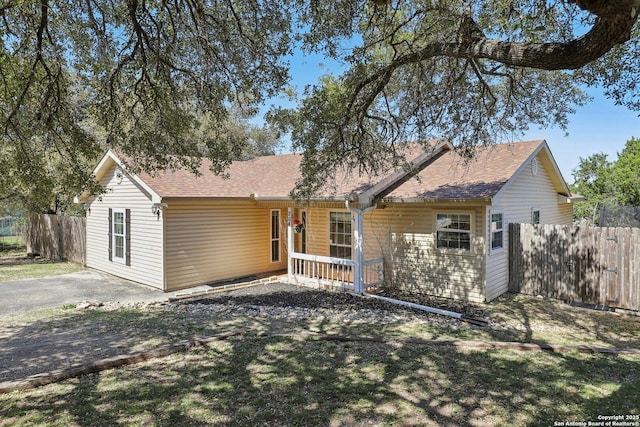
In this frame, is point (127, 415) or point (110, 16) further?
point (110, 16)

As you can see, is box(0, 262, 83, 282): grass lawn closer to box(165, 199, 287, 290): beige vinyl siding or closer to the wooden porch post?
box(165, 199, 287, 290): beige vinyl siding

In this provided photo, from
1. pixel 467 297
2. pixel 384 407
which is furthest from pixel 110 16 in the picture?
pixel 467 297

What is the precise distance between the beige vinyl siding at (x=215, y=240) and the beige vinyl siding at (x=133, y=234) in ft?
1.43

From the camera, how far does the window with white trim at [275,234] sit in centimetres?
1398

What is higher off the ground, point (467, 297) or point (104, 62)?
point (104, 62)

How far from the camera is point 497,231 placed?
10.3 m

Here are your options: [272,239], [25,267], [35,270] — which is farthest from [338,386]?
[25,267]

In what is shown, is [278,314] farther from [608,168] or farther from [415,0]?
[608,168]

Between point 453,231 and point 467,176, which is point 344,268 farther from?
point 467,176

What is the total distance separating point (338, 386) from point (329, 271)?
26.5 feet

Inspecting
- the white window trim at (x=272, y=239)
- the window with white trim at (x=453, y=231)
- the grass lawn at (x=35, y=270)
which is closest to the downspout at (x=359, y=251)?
the window with white trim at (x=453, y=231)

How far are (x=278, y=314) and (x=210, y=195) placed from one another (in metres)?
5.02

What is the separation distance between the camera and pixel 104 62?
7.08 m

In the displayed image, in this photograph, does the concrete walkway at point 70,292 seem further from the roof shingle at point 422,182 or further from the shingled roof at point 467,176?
the shingled roof at point 467,176
